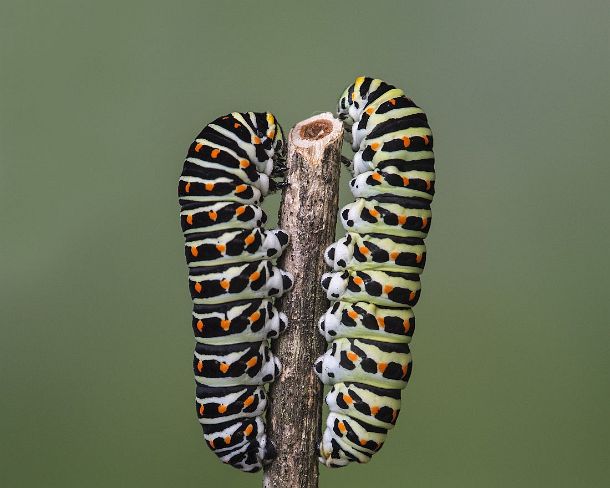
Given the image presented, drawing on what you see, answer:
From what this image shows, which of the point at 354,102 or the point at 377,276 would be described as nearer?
the point at 377,276

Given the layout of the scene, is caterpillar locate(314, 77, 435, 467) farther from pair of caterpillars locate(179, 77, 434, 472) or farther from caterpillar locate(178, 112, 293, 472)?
caterpillar locate(178, 112, 293, 472)

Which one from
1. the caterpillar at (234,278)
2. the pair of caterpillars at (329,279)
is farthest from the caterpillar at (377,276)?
the caterpillar at (234,278)

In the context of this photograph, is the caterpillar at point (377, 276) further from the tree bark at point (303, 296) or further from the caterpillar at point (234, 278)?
the caterpillar at point (234, 278)

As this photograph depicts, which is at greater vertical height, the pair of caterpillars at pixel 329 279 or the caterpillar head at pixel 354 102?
the caterpillar head at pixel 354 102

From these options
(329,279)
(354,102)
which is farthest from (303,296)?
(354,102)

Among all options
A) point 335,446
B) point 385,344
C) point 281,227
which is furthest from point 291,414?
point 281,227

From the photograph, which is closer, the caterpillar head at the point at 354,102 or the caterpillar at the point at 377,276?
the caterpillar at the point at 377,276

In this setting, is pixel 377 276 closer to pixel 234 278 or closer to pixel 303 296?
pixel 303 296
